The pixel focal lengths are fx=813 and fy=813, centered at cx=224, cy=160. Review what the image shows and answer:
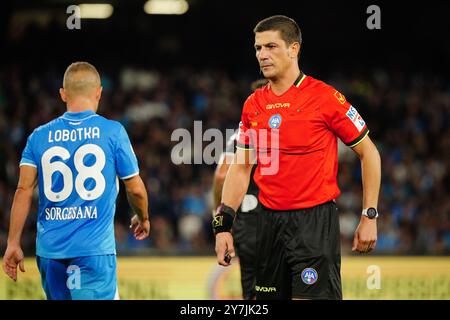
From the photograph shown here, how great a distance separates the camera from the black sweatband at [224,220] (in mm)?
5336

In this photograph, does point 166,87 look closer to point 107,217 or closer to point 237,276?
point 237,276

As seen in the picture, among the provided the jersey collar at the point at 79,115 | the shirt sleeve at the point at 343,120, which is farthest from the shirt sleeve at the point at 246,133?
the jersey collar at the point at 79,115

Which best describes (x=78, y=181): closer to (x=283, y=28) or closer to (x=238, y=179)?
(x=238, y=179)

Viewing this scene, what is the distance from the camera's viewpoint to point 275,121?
5340 millimetres

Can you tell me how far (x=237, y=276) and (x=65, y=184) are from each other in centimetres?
490

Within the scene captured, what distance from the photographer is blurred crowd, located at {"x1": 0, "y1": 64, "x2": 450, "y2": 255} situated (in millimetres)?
12461

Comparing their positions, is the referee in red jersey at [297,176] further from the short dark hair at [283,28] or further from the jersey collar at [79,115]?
the jersey collar at [79,115]

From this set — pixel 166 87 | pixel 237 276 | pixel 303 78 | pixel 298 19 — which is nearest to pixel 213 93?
pixel 166 87

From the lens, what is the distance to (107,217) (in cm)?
529

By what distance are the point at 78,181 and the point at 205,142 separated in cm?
903

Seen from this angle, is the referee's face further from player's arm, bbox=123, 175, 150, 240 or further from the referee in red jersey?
player's arm, bbox=123, 175, 150, 240

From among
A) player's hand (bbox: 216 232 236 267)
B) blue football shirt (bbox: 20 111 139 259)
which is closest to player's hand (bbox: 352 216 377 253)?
player's hand (bbox: 216 232 236 267)

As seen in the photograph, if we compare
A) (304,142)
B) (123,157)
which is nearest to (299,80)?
(304,142)

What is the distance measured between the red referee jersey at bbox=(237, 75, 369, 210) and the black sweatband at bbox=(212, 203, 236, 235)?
263mm
